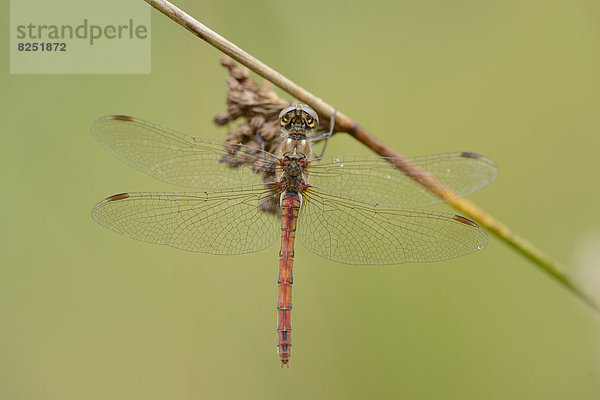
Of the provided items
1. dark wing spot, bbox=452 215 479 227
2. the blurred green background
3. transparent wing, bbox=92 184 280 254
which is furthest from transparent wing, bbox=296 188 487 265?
the blurred green background

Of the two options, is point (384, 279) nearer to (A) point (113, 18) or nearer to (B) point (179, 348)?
(B) point (179, 348)

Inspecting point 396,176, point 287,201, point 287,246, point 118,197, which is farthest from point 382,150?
point 118,197

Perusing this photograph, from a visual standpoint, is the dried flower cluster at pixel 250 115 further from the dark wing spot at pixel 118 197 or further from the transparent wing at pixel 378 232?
the dark wing spot at pixel 118 197

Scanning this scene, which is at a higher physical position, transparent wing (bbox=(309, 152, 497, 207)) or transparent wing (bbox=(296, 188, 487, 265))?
transparent wing (bbox=(309, 152, 497, 207))

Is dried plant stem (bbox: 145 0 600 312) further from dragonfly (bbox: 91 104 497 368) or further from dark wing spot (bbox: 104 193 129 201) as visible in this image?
dark wing spot (bbox: 104 193 129 201)

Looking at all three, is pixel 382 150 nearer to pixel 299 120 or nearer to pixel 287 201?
pixel 299 120

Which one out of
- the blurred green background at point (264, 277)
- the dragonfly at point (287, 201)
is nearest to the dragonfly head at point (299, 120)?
the dragonfly at point (287, 201)

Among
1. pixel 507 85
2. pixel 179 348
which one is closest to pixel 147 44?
pixel 179 348
